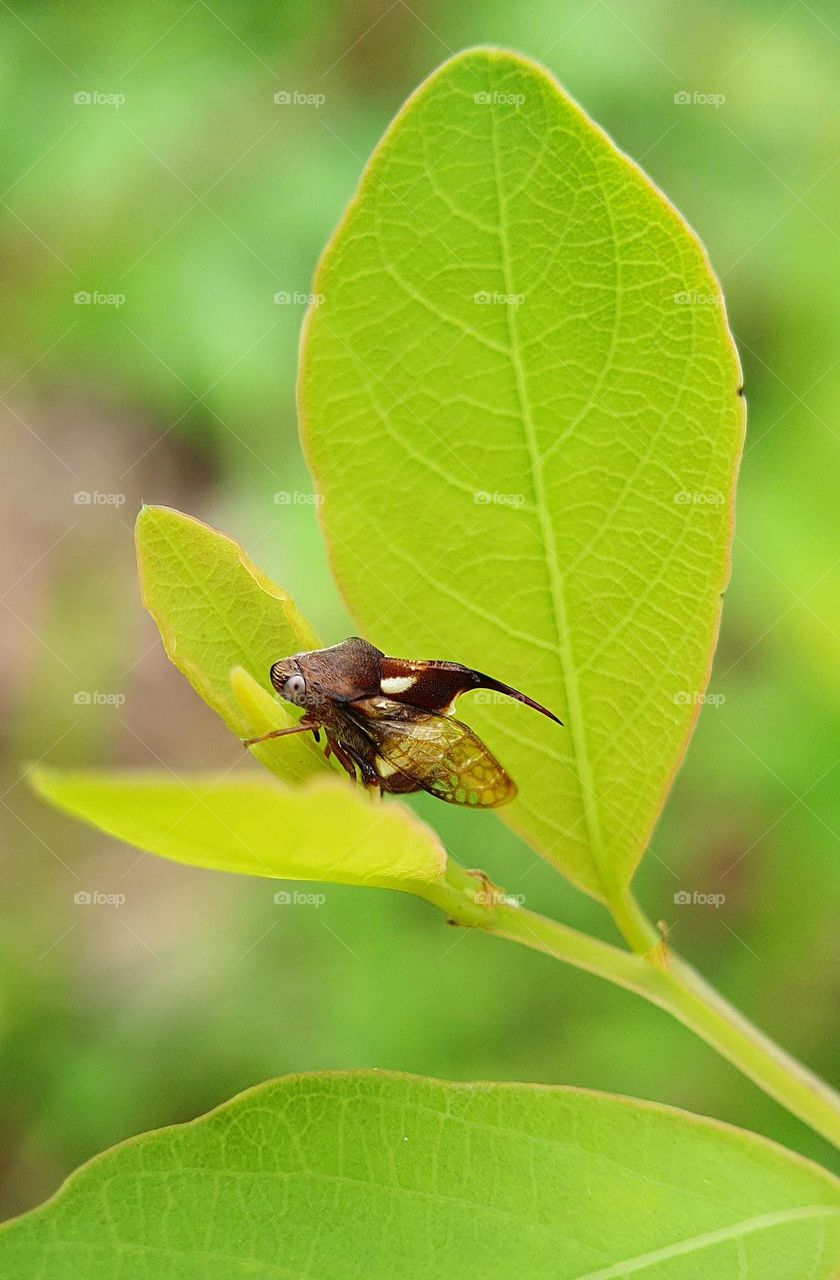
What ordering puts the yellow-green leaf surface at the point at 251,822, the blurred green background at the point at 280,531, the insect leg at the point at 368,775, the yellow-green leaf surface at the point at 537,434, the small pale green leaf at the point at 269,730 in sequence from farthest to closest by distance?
the blurred green background at the point at 280,531 → the insect leg at the point at 368,775 → the yellow-green leaf surface at the point at 537,434 → the small pale green leaf at the point at 269,730 → the yellow-green leaf surface at the point at 251,822

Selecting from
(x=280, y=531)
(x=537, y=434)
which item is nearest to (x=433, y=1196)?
(x=537, y=434)

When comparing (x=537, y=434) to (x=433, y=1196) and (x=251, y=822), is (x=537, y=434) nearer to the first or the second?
(x=251, y=822)

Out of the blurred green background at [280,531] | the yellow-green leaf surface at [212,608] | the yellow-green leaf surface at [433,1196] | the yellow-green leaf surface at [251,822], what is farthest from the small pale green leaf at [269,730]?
the blurred green background at [280,531]

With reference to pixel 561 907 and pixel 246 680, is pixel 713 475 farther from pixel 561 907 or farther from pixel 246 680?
pixel 561 907

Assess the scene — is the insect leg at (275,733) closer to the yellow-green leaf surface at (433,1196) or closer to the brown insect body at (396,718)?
the brown insect body at (396,718)

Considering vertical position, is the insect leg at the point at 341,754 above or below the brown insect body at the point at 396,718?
below

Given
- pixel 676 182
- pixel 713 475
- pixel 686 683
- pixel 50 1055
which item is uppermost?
pixel 676 182

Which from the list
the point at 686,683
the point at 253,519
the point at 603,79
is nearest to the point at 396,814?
the point at 686,683
